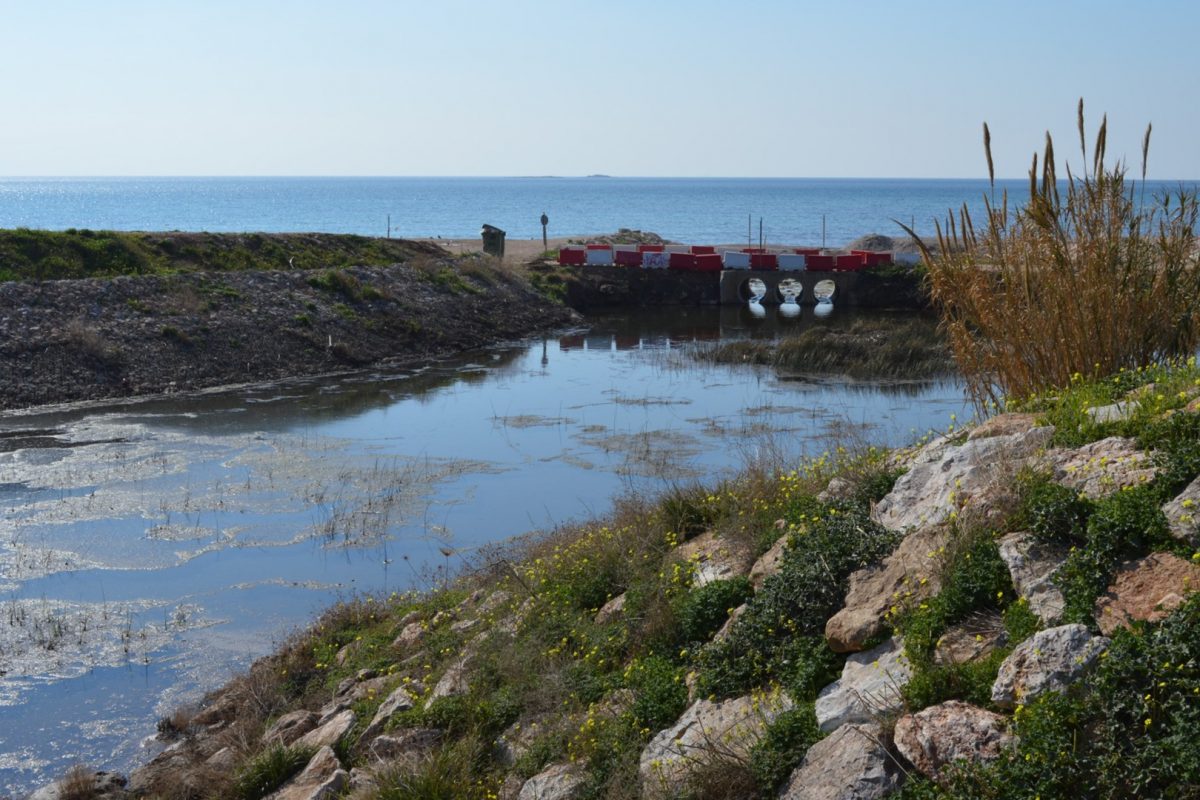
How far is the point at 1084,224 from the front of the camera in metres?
8.62

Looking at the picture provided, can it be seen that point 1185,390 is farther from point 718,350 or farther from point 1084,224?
point 718,350

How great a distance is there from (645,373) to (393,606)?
57.9 feet

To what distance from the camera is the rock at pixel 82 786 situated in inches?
339

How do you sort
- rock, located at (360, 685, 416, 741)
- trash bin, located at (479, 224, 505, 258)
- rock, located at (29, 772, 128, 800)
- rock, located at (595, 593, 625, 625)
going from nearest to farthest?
rock, located at (360, 685, 416, 741)
rock, located at (595, 593, 625, 625)
rock, located at (29, 772, 128, 800)
trash bin, located at (479, 224, 505, 258)

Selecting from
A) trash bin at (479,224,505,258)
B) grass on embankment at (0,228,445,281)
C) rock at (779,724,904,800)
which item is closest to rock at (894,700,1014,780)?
rock at (779,724,904,800)

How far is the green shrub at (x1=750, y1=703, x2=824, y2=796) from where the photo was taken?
5684 mm

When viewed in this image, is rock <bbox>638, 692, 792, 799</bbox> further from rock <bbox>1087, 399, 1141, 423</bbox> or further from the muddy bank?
the muddy bank

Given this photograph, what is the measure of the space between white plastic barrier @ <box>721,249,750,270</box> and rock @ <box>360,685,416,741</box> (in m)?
37.9

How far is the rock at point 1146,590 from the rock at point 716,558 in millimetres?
2809

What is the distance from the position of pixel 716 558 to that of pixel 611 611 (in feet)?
2.82

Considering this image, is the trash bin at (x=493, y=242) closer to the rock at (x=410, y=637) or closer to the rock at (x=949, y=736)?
the rock at (x=410, y=637)

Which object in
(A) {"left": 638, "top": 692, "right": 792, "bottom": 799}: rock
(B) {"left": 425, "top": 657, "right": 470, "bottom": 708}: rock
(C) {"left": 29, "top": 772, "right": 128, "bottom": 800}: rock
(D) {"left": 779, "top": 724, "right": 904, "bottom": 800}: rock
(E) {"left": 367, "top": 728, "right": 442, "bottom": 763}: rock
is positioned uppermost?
(D) {"left": 779, "top": 724, "right": 904, "bottom": 800}: rock

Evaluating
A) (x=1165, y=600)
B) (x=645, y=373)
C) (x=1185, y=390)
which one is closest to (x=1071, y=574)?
(x=1165, y=600)

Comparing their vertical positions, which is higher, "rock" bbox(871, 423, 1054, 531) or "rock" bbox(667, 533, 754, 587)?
"rock" bbox(871, 423, 1054, 531)
